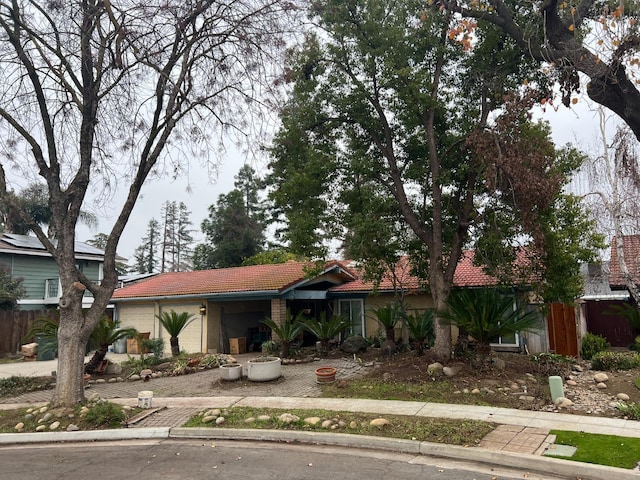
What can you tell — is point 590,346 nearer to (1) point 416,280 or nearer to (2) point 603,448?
(1) point 416,280

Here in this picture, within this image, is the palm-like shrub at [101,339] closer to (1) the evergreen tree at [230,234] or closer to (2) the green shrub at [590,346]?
(2) the green shrub at [590,346]

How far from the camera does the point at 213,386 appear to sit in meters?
12.0

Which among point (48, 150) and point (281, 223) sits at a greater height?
point (281, 223)

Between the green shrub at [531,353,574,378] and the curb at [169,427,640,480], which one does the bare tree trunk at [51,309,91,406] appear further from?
the green shrub at [531,353,574,378]

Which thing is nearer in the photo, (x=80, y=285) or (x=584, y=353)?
(x=80, y=285)

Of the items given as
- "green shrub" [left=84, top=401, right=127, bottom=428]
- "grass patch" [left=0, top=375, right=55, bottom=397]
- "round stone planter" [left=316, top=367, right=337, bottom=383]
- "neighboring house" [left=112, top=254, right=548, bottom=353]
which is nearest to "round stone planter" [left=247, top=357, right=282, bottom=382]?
"round stone planter" [left=316, top=367, right=337, bottom=383]

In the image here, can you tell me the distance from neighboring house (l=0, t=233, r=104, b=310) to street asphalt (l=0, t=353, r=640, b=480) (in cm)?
1539

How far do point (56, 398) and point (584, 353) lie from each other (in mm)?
15116

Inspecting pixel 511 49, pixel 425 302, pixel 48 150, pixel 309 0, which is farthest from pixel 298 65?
pixel 425 302

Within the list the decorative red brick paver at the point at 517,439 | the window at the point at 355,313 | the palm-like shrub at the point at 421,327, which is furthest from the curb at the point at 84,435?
the window at the point at 355,313

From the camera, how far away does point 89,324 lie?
9875mm

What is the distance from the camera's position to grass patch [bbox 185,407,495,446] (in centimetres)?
712

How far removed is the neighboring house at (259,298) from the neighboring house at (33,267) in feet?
20.6

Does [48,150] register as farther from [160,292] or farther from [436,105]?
[160,292]
